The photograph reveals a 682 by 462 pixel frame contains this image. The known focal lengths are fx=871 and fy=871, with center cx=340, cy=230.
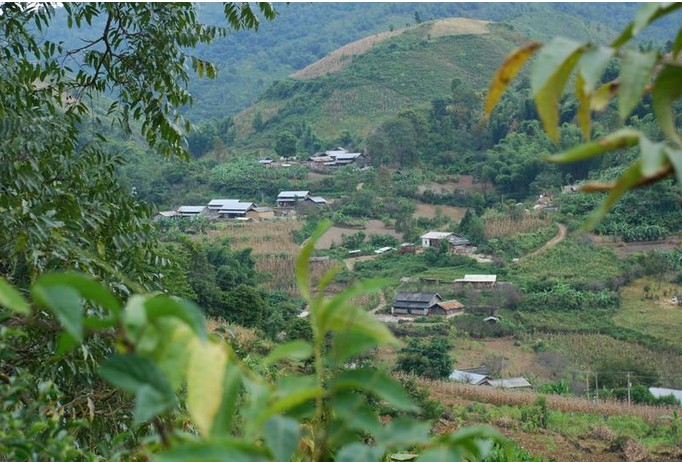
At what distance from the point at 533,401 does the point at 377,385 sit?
387 inches

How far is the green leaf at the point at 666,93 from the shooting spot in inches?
13.0

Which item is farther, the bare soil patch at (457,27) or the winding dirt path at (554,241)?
the bare soil patch at (457,27)

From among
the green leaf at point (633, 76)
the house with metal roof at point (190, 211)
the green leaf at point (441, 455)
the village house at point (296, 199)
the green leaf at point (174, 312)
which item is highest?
the green leaf at point (633, 76)

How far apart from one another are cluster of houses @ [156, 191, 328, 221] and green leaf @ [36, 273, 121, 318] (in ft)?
70.9

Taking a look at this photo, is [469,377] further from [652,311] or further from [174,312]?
[174,312]

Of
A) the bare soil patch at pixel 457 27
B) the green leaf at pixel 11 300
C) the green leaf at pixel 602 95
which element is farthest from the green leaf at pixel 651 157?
the bare soil patch at pixel 457 27

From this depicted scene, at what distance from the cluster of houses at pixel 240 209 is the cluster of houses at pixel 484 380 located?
10.4m

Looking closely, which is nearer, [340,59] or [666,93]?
[666,93]

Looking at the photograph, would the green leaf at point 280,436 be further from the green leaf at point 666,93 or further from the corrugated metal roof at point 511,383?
the corrugated metal roof at point 511,383

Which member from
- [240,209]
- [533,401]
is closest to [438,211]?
[240,209]

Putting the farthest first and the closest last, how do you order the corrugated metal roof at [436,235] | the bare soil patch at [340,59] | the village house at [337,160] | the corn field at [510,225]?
the bare soil patch at [340,59] → the village house at [337,160] → the corn field at [510,225] → the corrugated metal roof at [436,235]

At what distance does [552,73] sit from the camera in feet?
1.02

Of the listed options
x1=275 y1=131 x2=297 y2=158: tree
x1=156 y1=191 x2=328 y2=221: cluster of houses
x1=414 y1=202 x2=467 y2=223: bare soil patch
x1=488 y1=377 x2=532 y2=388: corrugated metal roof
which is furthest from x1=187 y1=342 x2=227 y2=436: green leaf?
x1=275 y1=131 x2=297 y2=158: tree

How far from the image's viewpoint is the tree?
27.3 metres
